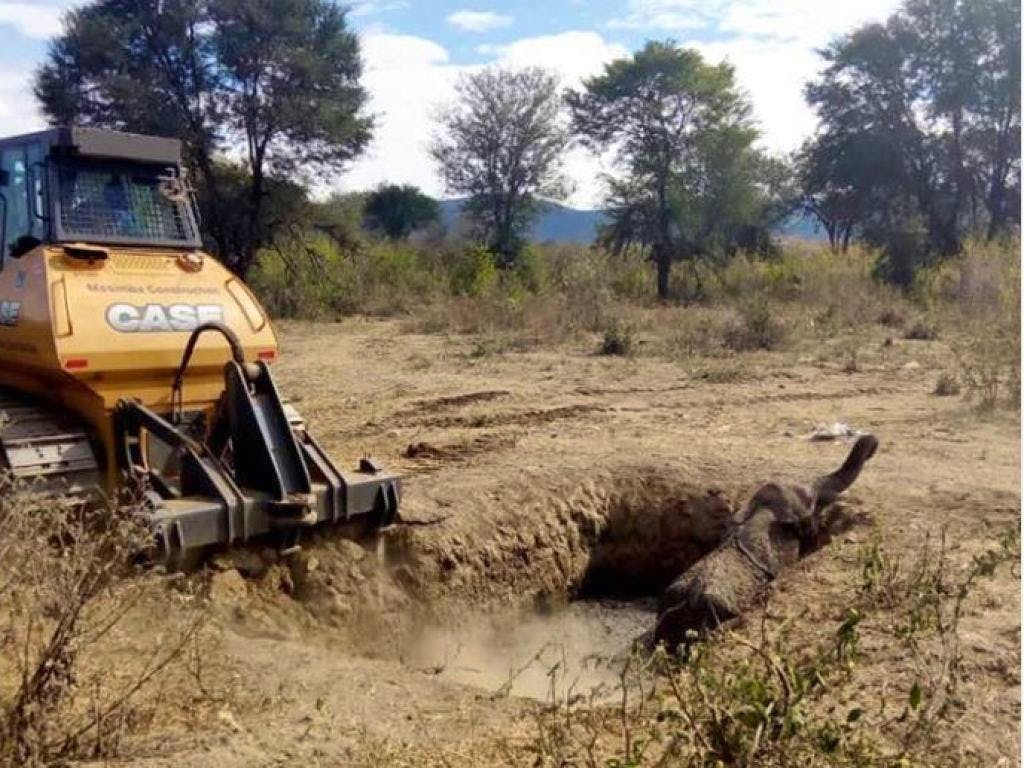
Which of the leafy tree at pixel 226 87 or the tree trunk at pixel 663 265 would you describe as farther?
the tree trunk at pixel 663 265

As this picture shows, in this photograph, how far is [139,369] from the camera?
18.6ft

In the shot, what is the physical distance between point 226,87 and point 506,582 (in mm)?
15614

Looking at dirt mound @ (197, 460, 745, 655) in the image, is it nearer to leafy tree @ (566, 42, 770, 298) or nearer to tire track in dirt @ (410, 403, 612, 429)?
tire track in dirt @ (410, 403, 612, 429)

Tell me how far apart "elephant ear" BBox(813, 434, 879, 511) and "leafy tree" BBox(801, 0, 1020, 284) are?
16.3m

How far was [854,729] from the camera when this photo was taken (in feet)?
10.4

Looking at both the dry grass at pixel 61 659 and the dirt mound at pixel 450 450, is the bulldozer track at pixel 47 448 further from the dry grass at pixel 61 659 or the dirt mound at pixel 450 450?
the dirt mound at pixel 450 450

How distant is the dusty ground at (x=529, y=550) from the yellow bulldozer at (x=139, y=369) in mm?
440

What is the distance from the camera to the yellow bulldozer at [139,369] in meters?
5.43

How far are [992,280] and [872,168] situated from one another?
7.04 m

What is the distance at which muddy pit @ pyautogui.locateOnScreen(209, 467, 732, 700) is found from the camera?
5840 millimetres

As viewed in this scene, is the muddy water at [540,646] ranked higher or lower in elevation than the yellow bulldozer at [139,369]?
lower

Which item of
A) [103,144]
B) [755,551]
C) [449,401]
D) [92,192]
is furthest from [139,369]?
[449,401]

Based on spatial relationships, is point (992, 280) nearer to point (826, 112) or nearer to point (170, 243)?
point (826, 112)

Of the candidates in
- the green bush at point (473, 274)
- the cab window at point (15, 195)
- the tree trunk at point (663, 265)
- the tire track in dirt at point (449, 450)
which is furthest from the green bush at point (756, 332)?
the cab window at point (15, 195)
